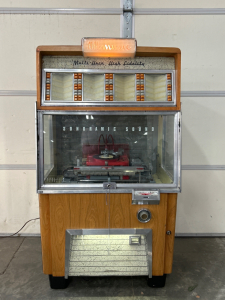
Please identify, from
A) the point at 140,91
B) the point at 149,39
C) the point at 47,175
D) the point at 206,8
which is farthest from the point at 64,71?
the point at 206,8

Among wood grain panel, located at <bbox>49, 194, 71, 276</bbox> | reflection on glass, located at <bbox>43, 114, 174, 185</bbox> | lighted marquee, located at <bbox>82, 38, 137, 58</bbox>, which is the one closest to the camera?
lighted marquee, located at <bbox>82, 38, 137, 58</bbox>

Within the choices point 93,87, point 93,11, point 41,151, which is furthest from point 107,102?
point 93,11

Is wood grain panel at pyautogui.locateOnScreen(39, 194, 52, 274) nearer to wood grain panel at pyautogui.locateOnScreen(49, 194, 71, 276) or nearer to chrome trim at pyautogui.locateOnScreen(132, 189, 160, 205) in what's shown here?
wood grain panel at pyautogui.locateOnScreen(49, 194, 71, 276)

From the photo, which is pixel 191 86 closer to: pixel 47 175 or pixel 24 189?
pixel 47 175

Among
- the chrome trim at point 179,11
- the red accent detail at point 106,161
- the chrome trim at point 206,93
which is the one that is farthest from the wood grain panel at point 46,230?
the chrome trim at point 179,11

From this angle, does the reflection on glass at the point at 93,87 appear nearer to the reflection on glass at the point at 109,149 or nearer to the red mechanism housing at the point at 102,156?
the reflection on glass at the point at 109,149

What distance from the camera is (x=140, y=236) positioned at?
69.3 inches

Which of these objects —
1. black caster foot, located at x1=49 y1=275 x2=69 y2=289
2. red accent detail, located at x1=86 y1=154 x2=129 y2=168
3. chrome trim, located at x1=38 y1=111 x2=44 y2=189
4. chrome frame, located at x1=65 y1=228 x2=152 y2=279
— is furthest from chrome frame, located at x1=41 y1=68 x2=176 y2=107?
black caster foot, located at x1=49 y1=275 x2=69 y2=289

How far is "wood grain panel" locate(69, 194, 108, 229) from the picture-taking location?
172 centimetres

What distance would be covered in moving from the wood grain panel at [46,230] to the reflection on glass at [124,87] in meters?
0.95

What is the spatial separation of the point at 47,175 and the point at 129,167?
0.66 meters

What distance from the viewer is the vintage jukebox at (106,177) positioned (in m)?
1.69

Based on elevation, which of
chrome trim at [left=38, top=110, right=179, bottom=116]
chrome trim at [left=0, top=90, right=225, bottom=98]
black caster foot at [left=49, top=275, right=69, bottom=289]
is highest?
chrome trim at [left=0, top=90, right=225, bottom=98]

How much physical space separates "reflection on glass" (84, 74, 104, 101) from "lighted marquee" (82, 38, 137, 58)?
192 millimetres
